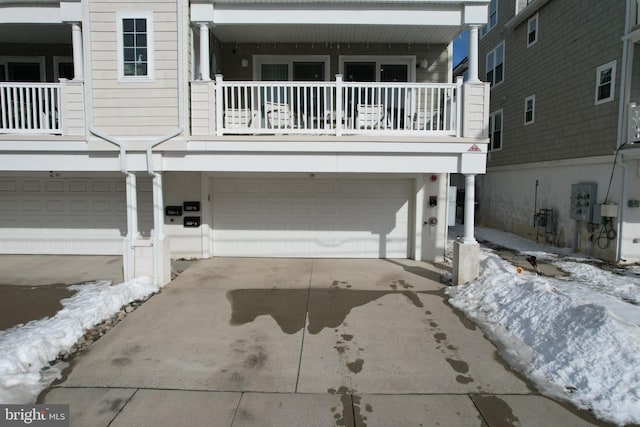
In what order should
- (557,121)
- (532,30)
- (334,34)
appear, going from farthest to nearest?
(532,30)
(557,121)
(334,34)

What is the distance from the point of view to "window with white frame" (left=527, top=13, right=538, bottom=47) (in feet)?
43.7

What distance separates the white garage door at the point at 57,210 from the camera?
909 cm

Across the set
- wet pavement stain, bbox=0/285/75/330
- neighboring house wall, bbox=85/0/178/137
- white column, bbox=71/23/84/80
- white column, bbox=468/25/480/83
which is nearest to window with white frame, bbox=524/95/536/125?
white column, bbox=468/25/480/83

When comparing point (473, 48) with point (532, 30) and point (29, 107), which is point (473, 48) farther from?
point (532, 30)

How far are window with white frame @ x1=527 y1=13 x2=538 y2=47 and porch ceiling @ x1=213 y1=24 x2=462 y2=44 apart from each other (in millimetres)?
6949

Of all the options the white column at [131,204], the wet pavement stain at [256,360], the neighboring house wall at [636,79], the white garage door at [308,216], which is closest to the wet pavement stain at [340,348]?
the wet pavement stain at [256,360]

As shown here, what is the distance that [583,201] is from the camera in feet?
33.7

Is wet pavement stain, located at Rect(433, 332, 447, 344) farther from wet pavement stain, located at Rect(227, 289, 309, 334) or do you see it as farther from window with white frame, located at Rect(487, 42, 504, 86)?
window with white frame, located at Rect(487, 42, 504, 86)

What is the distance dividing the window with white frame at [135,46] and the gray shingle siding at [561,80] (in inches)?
425

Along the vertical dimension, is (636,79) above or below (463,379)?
above

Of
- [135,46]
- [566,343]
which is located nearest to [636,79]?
[566,343]

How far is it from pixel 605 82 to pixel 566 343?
911cm

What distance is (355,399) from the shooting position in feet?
11.5

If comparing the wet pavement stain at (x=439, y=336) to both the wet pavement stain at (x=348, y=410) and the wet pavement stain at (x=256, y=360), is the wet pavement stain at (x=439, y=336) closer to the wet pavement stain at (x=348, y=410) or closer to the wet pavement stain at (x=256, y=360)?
the wet pavement stain at (x=348, y=410)
